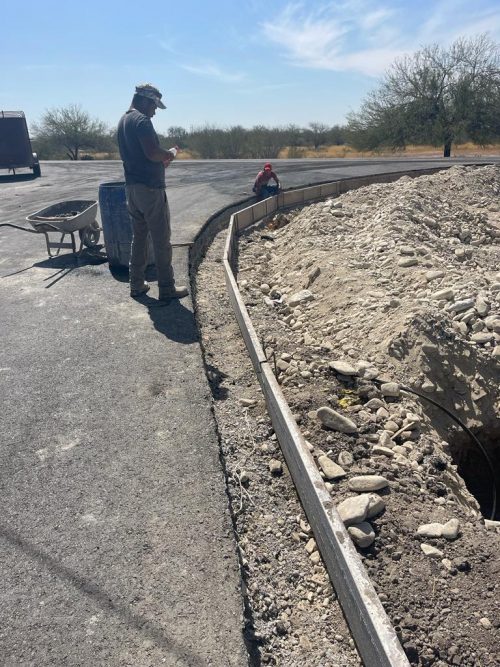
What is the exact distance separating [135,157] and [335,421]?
3.69 metres

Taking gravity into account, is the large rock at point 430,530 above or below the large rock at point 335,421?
below

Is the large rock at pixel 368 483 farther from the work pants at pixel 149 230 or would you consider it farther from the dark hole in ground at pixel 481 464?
the work pants at pixel 149 230

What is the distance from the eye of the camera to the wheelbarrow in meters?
7.72

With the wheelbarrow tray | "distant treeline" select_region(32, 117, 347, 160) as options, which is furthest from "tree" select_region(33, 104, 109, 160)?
the wheelbarrow tray

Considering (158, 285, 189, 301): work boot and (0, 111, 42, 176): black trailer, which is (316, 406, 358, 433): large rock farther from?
(0, 111, 42, 176): black trailer

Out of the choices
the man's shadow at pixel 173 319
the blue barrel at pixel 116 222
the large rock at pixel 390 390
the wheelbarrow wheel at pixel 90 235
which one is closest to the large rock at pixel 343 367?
the large rock at pixel 390 390

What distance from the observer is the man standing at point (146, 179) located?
5.76 m

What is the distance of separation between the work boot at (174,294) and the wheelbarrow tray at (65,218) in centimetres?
216

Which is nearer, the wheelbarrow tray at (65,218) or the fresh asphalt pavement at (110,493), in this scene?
the fresh asphalt pavement at (110,493)

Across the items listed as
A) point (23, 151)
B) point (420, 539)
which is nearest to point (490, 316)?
point (420, 539)

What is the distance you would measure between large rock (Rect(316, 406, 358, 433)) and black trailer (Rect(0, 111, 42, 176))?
66.2ft

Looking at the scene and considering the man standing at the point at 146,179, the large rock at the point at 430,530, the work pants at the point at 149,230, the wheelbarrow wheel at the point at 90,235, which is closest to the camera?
the large rock at the point at 430,530

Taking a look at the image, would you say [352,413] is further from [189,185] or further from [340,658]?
[189,185]

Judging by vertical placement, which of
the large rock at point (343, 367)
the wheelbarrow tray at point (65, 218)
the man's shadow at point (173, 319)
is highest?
the wheelbarrow tray at point (65, 218)
